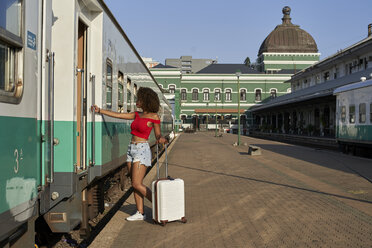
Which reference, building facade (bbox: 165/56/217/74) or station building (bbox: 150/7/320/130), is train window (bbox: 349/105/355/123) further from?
building facade (bbox: 165/56/217/74)

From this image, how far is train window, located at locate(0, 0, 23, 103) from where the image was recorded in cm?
307

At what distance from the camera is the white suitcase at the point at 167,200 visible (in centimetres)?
570

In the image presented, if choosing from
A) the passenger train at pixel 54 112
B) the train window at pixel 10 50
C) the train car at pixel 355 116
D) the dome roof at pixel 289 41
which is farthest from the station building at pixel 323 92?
the dome roof at pixel 289 41

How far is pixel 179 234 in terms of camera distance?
17.9ft

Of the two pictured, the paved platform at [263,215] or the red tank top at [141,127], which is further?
the red tank top at [141,127]

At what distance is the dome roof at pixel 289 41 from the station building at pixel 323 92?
92.5 feet

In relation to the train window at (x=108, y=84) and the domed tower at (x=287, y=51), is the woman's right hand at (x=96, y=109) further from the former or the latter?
the domed tower at (x=287, y=51)

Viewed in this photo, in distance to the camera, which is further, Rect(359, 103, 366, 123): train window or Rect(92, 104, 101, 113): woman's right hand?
Rect(359, 103, 366, 123): train window

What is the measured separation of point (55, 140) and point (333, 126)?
3336 cm

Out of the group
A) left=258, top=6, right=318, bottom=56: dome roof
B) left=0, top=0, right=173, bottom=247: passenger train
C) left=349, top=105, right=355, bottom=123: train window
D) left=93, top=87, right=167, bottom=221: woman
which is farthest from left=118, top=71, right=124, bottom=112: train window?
left=258, top=6, right=318, bottom=56: dome roof

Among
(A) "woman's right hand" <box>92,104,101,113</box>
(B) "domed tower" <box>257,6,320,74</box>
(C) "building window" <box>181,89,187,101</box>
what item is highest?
(B) "domed tower" <box>257,6,320,74</box>

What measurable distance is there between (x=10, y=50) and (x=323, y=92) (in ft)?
97.8

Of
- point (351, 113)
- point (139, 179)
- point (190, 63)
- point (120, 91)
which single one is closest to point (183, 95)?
point (351, 113)

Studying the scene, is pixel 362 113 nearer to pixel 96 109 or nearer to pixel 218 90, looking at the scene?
pixel 96 109
